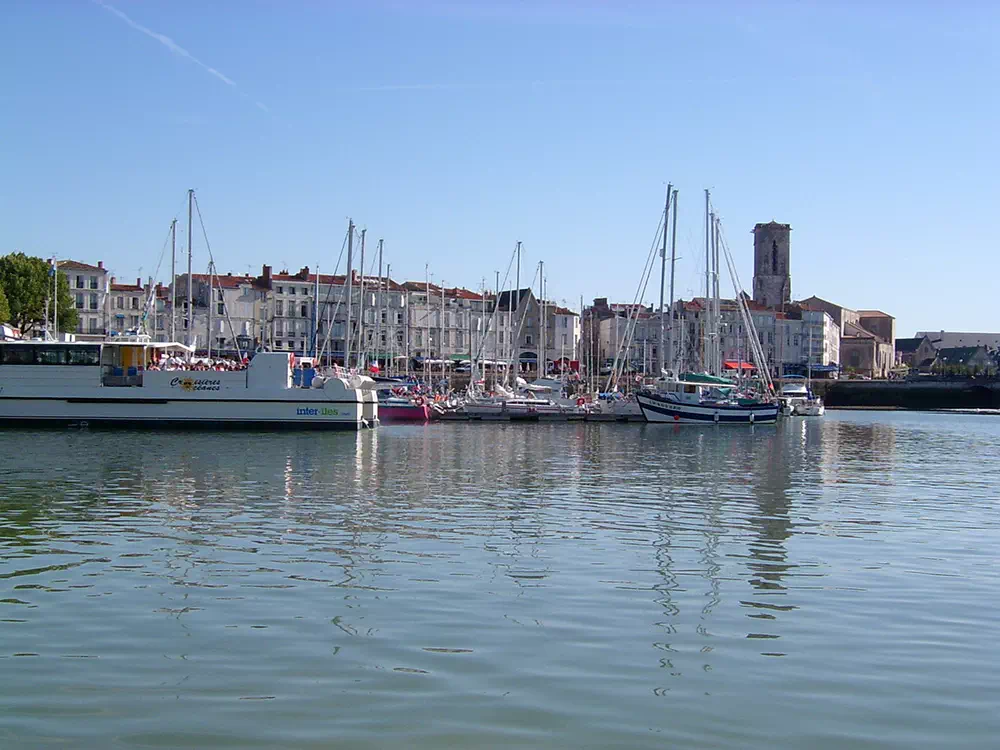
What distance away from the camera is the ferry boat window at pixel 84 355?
5228 cm

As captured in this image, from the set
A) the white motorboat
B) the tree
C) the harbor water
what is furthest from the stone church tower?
the harbor water

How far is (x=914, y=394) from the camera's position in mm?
133125

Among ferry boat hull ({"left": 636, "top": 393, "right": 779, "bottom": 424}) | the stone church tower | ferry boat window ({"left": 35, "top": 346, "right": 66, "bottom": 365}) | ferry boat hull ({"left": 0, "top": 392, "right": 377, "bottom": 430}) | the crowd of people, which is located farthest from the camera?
the stone church tower

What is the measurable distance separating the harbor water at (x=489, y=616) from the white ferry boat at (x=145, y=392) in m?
23.6

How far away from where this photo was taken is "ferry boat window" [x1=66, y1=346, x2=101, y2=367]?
52281mm

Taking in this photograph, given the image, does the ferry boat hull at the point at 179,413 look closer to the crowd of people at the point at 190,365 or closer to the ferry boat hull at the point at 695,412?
the crowd of people at the point at 190,365

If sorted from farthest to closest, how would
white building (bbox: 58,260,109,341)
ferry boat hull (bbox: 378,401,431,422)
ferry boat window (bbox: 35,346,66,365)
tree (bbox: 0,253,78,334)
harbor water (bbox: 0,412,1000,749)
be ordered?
white building (bbox: 58,260,109,341)
tree (bbox: 0,253,78,334)
ferry boat hull (bbox: 378,401,431,422)
ferry boat window (bbox: 35,346,66,365)
harbor water (bbox: 0,412,1000,749)

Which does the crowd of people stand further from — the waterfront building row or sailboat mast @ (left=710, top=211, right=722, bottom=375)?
the waterfront building row

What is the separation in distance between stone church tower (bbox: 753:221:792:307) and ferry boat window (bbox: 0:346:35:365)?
146 m

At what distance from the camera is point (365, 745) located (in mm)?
8828

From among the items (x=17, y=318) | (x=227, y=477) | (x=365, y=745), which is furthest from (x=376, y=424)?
(x=365, y=745)

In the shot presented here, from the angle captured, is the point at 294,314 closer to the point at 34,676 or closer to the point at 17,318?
the point at 17,318

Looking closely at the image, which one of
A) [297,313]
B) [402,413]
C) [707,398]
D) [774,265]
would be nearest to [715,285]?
[707,398]

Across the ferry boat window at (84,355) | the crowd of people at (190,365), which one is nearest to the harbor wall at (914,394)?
the crowd of people at (190,365)
